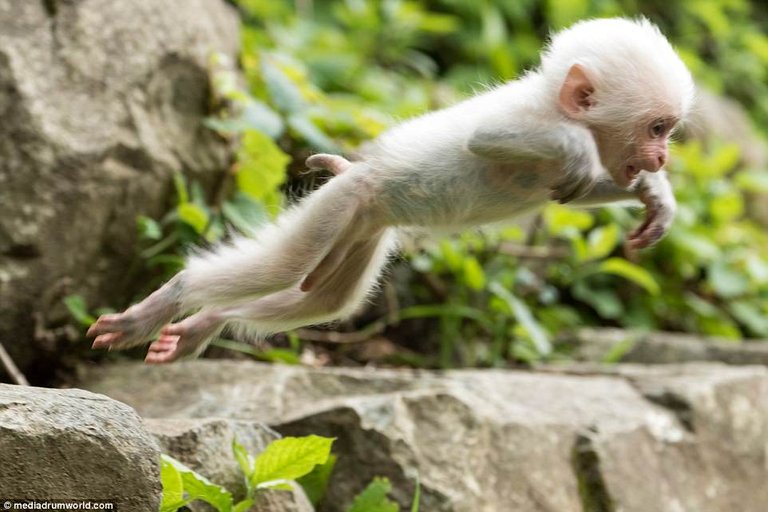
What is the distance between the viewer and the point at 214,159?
5.41 meters

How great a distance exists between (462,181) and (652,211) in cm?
71

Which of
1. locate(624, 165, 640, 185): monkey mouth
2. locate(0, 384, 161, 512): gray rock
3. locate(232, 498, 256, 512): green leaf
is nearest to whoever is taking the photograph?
locate(0, 384, 161, 512): gray rock

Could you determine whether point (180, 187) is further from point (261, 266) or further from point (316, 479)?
point (316, 479)

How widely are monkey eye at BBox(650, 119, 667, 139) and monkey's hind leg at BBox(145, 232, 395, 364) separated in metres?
1.08

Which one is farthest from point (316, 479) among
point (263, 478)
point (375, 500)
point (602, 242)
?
point (602, 242)

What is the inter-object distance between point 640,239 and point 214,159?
257 cm

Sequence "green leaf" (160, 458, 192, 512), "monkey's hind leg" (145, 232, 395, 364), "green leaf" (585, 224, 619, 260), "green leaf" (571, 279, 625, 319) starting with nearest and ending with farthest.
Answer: "green leaf" (160, 458, 192, 512) < "monkey's hind leg" (145, 232, 395, 364) < "green leaf" (585, 224, 619, 260) < "green leaf" (571, 279, 625, 319)

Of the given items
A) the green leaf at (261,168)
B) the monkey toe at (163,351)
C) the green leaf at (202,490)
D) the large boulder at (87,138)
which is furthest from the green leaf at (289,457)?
the green leaf at (261,168)

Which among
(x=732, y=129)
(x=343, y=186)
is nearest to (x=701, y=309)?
(x=732, y=129)

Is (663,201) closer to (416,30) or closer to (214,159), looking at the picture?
(214,159)

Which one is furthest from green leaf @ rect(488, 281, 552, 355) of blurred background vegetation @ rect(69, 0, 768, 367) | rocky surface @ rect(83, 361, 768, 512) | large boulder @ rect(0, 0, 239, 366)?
large boulder @ rect(0, 0, 239, 366)

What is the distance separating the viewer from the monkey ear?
3445mm

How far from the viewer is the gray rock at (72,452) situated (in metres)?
2.67

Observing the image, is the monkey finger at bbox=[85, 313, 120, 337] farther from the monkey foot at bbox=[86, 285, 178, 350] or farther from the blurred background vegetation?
the blurred background vegetation
